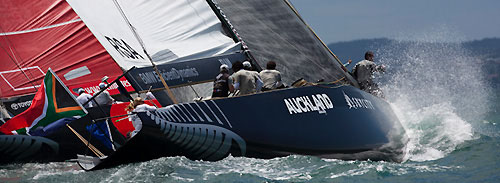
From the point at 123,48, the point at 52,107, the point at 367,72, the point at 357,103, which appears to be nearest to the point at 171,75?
the point at 123,48

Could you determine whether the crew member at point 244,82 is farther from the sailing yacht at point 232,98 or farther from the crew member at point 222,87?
the sailing yacht at point 232,98

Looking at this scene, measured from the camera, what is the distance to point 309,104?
7.48 metres

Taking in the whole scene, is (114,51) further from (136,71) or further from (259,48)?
(259,48)

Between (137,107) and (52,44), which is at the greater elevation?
(52,44)

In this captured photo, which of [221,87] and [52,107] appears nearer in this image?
[52,107]

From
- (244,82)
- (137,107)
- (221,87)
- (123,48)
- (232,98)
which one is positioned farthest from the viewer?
(123,48)

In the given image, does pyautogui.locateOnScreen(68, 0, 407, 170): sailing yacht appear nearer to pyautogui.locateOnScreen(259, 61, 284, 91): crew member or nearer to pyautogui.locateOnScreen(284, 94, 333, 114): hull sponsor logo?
pyautogui.locateOnScreen(284, 94, 333, 114): hull sponsor logo

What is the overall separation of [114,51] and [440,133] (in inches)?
209

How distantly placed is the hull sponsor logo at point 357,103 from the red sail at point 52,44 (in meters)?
3.90

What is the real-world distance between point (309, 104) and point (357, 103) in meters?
1.09

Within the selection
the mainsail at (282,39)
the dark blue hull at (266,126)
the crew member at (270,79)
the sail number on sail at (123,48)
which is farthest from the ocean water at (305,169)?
the mainsail at (282,39)

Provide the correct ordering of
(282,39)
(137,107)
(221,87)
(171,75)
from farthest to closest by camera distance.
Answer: (282,39) < (171,75) < (221,87) < (137,107)

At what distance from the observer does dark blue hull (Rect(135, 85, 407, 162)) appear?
6824mm

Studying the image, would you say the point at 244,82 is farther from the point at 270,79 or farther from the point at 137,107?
the point at 137,107
